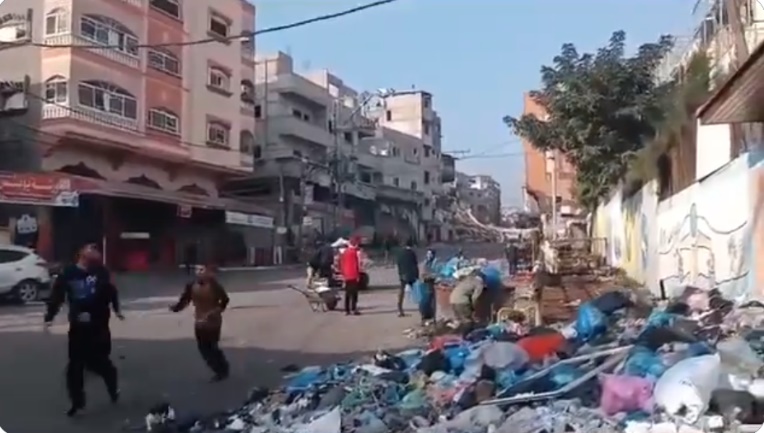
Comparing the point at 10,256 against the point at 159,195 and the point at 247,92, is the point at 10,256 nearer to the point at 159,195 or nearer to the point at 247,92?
the point at 159,195

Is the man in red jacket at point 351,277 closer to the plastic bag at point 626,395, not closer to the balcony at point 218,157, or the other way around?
the balcony at point 218,157

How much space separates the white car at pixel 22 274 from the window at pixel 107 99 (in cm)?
258

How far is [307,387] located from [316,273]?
677 centimetres

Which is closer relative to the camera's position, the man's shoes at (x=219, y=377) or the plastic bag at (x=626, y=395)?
the plastic bag at (x=626, y=395)

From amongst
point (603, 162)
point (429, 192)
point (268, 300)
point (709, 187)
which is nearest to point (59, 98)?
point (268, 300)

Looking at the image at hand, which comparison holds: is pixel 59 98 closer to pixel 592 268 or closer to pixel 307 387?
pixel 307 387

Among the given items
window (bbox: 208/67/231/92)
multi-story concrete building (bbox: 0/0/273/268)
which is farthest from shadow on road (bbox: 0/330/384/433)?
window (bbox: 208/67/231/92)

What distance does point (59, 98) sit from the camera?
1411 cm

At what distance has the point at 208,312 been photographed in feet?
26.4

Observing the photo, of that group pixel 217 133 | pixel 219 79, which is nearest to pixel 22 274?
pixel 217 133

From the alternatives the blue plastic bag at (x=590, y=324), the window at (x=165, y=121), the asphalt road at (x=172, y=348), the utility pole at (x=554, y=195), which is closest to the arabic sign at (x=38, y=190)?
the asphalt road at (x=172, y=348)

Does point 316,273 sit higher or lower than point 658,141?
lower

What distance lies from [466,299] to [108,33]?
5841 millimetres

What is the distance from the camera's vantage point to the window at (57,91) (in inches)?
522
